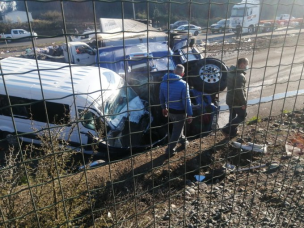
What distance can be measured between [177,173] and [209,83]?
250 cm

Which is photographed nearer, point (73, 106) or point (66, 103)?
point (73, 106)

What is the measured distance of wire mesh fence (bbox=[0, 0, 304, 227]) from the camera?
79.5 inches

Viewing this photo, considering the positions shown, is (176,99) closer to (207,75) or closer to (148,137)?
(207,75)

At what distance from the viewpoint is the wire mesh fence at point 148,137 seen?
2020 millimetres

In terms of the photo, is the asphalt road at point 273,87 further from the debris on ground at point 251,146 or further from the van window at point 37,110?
the van window at point 37,110

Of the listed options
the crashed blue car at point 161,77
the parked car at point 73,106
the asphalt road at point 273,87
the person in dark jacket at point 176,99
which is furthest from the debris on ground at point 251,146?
the parked car at point 73,106

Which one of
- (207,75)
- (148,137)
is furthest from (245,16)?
(148,137)

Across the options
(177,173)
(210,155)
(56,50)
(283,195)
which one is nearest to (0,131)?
(177,173)

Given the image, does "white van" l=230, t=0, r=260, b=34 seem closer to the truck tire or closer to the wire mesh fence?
the wire mesh fence

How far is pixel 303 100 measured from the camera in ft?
29.6

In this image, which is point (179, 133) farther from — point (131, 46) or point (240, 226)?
point (131, 46)

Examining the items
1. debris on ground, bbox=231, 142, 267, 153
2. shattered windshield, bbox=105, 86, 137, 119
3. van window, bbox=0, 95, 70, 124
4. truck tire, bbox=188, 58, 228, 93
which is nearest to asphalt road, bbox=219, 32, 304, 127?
debris on ground, bbox=231, 142, 267, 153

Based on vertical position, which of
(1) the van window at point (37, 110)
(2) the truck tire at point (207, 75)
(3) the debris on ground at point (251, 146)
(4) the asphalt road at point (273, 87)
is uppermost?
(2) the truck tire at point (207, 75)

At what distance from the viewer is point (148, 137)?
5.89 meters
